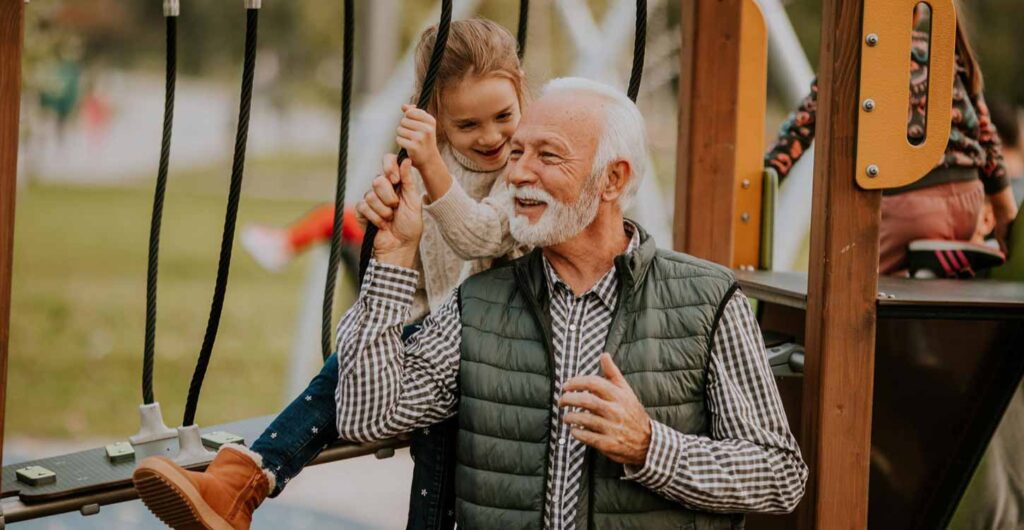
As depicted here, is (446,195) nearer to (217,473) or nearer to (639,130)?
(639,130)

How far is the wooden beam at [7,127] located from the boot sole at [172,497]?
0.27m

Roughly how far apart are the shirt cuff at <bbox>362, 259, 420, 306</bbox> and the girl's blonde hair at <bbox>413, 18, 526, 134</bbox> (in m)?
0.46

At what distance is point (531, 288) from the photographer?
216cm

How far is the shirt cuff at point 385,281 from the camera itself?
206cm

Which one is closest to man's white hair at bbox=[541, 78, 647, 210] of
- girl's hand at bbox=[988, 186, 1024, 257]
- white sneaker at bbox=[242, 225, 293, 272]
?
girl's hand at bbox=[988, 186, 1024, 257]

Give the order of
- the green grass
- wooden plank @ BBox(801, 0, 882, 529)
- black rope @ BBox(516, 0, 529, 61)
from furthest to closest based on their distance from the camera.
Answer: the green grass
black rope @ BBox(516, 0, 529, 61)
wooden plank @ BBox(801, 0, 882, 529)

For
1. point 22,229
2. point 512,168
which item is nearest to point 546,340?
point 512,168

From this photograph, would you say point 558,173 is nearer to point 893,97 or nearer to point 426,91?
point 426,91

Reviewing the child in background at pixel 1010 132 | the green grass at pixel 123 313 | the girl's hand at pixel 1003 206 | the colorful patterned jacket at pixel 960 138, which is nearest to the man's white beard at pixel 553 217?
the colorful patterned jacket at pixel 960 138

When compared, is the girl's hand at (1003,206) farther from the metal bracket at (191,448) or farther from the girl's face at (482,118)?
the metal bracket at (191,448)

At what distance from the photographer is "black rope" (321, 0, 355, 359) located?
7.70 feet

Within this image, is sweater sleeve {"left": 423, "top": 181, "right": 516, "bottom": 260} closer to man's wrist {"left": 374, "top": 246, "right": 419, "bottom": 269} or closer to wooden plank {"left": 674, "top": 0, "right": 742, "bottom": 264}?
man's wrist {"left": 374, "top": 246, "right": 419, "bottom": 269}

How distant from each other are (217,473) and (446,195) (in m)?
0.61

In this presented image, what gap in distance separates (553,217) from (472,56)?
0.46 m
